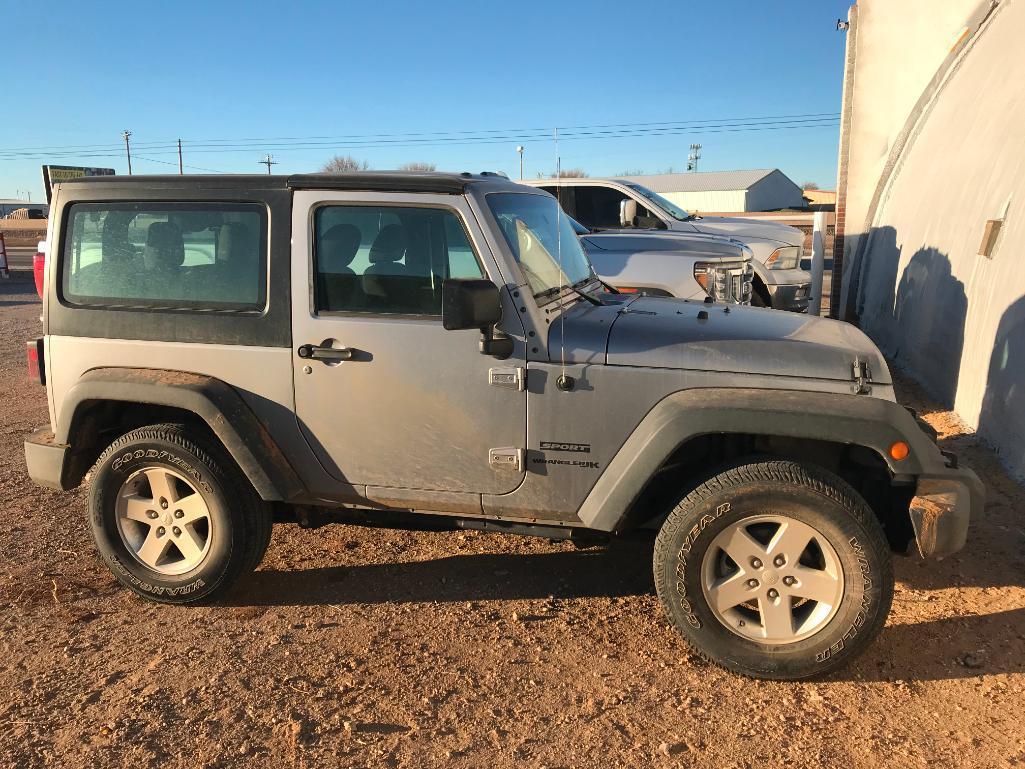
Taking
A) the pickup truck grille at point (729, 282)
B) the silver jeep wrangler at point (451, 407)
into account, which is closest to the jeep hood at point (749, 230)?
the pickup truck grille at point (729, 282)

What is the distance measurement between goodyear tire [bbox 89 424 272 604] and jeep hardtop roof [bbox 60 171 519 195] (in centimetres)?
115

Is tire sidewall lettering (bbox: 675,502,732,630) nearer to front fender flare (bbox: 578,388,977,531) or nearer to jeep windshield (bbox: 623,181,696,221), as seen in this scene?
front fender flare (bbox: 578,388,977,531)

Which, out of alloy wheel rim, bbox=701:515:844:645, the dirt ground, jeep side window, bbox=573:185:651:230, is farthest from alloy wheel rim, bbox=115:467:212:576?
jeep side window, bbox=573:185:651:230

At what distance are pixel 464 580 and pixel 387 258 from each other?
1746 mm

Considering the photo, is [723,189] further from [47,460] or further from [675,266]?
[47,460]

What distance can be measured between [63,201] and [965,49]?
11601 millimetres

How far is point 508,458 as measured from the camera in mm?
3436

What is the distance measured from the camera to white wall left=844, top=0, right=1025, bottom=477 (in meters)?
6.07

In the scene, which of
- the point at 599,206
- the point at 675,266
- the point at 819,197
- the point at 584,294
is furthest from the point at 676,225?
the point at 819,197

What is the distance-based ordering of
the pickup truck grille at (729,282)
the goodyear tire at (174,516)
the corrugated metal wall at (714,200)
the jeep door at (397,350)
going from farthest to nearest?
the corrugated metal wall at (714,200), the pickup truck grille at (729,282), the goodyear tire at (174,516), the jeep door at (397,350)

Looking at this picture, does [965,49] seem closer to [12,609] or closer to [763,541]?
[763,541]

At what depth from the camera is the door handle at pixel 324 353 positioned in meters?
3.49

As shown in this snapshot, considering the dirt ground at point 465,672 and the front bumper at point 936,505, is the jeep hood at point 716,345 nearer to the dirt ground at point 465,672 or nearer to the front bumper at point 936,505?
the front bumper at point 936,505

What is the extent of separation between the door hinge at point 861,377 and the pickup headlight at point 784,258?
6.91 meters
